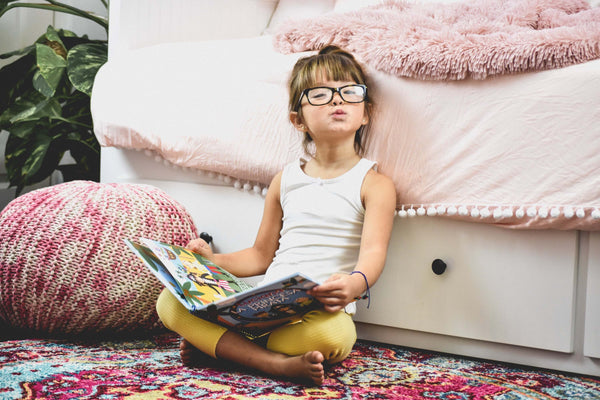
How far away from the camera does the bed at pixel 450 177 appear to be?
A: 0.86m

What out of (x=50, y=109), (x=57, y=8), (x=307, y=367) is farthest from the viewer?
(x=57, y=8)

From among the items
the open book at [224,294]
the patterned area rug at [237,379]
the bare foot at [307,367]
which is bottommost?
the patterned area rug at [237,379]

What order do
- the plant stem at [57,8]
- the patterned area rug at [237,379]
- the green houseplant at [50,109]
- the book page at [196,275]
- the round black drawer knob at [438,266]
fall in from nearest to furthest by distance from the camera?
the patterned area rug at [237,379], the book page at [196,275], the round black drawer knob at [438,266], the green houseplant at [50,109], the plant stem at [57,8]

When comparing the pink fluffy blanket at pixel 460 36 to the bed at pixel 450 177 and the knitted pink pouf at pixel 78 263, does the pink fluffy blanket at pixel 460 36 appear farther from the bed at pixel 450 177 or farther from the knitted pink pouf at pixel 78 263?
the knitted pink pouf at pixel 78 263

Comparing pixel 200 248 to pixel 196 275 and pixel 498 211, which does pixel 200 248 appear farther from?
pixel 498 211

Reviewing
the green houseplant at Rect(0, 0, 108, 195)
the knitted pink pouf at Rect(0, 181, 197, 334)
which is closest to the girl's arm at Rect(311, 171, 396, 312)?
the knitted pink pouf at Rect(0, 181, 197, 334)

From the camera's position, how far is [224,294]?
2.91 ft

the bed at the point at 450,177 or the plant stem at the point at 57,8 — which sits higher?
the plant stem at the point at 57,8

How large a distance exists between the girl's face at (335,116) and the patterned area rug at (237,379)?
360 mm

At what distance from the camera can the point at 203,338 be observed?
87cm

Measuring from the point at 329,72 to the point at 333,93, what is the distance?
0.12 ft

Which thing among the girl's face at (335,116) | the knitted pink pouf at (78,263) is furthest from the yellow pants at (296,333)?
the girl's face at (335,116)

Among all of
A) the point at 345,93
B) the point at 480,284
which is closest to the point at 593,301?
the point at 480,284

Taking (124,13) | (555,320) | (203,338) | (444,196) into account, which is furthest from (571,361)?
(124,13)
